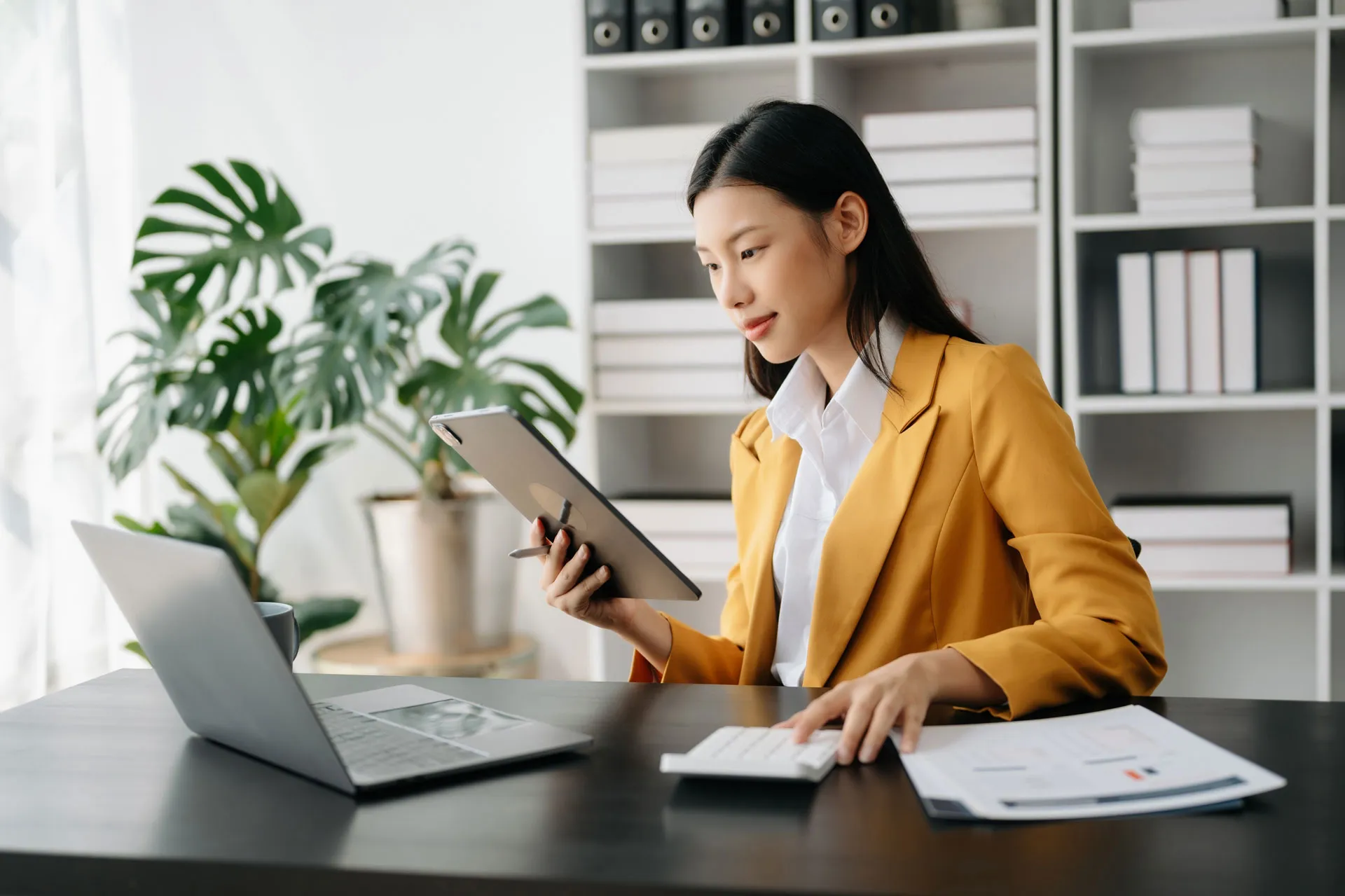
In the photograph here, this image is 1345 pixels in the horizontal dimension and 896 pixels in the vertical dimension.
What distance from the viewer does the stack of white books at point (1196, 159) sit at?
8.04 ft

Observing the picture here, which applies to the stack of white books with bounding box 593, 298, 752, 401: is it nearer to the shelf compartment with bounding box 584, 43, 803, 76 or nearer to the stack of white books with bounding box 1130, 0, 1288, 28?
the shelf compartment with bounding box 584, 43, 803, 76

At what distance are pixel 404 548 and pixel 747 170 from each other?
67.6 inches

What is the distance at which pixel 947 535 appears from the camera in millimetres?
1312

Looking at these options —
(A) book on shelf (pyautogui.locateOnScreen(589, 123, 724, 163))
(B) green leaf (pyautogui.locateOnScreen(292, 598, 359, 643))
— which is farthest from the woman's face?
(B) green leaf (pyautogui.locateOnScreen(292, 598, 359, 643))

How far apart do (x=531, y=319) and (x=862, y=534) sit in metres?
1.49

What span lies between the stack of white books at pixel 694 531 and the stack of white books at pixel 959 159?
0.74 m

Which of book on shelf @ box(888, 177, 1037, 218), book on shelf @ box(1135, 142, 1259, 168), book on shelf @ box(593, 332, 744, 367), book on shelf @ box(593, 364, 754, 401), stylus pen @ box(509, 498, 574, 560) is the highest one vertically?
book on shelf @ box(1135, 142, 1259, 168)

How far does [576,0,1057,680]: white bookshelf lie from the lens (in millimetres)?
2562

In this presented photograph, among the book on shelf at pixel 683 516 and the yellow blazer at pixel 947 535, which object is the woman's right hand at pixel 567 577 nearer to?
the yellow blazer at pixel 947 535

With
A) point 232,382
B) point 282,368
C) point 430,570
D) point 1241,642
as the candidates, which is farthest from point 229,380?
point 1241,642

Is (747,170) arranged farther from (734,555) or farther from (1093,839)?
(734,555)

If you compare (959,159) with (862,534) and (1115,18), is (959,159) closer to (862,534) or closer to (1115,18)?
(1115,18)

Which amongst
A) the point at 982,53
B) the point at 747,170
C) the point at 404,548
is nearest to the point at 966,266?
the point at 982,53

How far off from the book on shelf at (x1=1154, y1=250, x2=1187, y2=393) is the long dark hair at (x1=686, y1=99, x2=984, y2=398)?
123 cm
